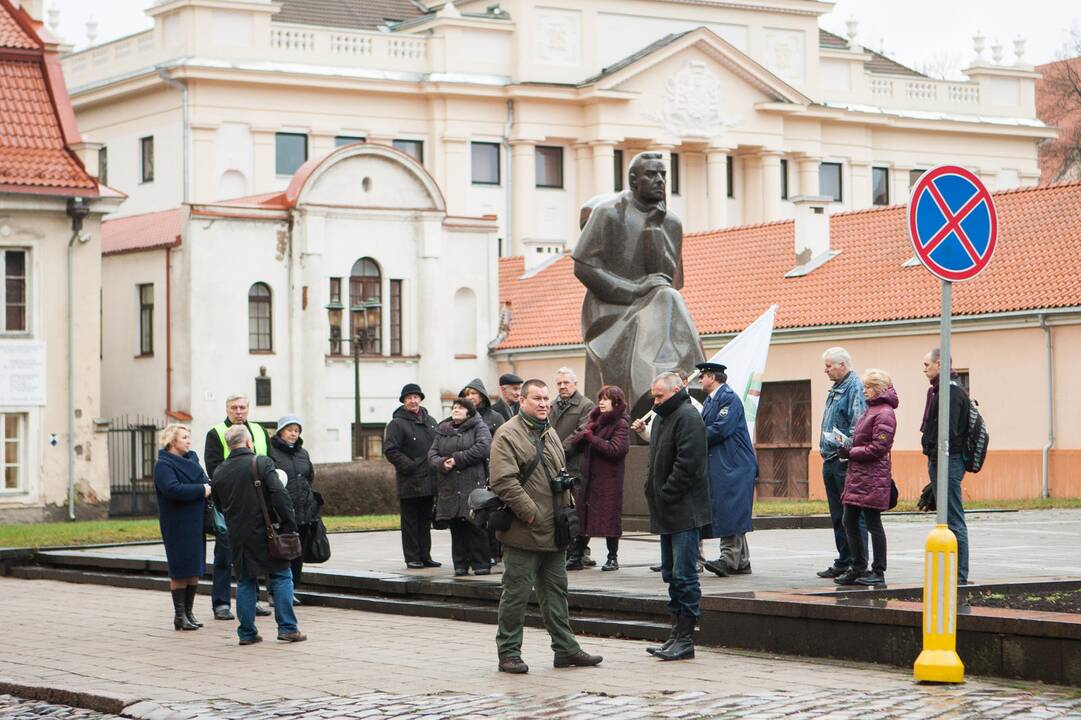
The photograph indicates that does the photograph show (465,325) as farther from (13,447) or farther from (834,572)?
(834,572)

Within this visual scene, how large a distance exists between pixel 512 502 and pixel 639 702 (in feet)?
5.97

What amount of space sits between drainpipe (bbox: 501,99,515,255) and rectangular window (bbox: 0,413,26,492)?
28753 mm

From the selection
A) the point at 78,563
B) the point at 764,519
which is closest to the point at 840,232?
the point at 764,519

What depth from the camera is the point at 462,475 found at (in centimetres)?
1761

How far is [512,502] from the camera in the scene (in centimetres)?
1288

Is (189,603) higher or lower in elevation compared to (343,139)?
lower

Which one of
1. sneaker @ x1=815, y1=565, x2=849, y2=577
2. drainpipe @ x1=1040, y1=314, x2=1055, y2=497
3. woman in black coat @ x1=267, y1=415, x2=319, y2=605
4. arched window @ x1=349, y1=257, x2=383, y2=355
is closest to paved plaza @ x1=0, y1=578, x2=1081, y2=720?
woman in black coat @ x1=267, y1=415, x2=319, y2=605

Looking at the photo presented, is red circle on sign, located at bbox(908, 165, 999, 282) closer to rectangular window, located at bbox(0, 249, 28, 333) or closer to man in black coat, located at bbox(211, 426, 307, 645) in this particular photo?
man in black coat, located at bbox(211, 426, 307, 645)

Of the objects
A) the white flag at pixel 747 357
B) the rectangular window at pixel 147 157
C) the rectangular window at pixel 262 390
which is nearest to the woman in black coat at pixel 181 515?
the white flag at pixel 747 357

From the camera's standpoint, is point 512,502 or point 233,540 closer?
point 512,502

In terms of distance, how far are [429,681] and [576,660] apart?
99 cm

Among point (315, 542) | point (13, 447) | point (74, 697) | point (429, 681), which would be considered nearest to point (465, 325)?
point (13, 447)

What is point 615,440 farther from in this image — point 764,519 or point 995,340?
point 995,340

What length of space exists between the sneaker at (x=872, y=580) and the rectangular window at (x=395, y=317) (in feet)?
108
